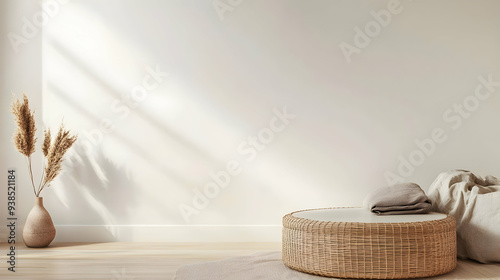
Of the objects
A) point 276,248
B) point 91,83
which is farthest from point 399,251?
point 91,83

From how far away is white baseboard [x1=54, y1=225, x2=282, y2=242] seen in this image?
369 cm

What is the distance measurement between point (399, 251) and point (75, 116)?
2486 millimetres

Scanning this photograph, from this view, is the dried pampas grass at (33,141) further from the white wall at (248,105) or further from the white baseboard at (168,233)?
the white baseboard at (168,233)

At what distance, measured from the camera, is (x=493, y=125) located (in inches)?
145

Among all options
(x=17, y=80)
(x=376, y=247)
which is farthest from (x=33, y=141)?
(x=376, y=247)

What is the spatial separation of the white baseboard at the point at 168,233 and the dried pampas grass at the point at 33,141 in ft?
1.31

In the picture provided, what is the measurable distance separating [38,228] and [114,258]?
0.73 m

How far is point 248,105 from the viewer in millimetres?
3752

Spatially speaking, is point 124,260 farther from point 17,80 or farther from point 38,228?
point 17,80

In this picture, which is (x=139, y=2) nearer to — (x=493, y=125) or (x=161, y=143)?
(x=161, y=143)

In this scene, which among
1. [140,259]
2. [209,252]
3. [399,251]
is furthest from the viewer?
[209,252]

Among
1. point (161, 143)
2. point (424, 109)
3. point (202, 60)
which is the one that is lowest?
point (161, 143)

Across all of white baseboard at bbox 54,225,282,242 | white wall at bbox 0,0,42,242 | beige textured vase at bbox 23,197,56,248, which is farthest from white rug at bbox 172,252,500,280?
white wall at bbox 0,0,42,242

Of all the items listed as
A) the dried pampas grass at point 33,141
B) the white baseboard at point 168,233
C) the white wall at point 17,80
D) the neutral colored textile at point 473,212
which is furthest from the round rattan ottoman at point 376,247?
the white wall at point 17,80
